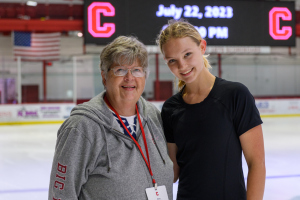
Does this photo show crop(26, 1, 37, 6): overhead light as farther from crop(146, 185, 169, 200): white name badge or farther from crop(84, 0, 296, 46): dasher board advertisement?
crop(146, 185, 169, 200): white name badge

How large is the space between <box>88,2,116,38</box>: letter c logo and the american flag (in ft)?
32.0

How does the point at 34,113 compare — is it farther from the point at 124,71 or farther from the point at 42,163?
the point at 124,71

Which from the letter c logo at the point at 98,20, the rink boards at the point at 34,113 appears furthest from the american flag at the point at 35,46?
the letter c logo at the point at 98,20

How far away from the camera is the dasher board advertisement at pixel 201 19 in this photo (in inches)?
138

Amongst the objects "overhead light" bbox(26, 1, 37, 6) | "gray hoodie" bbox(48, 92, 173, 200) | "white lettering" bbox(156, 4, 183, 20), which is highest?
"overhead light" bbox(26, 1, 37, 6)

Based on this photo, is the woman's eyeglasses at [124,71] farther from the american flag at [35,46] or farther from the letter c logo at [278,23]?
the american flag at [35,46]

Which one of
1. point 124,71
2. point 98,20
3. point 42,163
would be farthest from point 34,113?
point 124,71

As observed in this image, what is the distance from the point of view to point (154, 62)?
52.3 ft

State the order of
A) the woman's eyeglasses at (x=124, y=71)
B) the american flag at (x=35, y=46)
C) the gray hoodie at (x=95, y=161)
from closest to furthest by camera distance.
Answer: the gray hoodie at (x=95, y=161) < the woman's eyeglasses at (x=124, y=71) < the american flag at (x=35, y=46)

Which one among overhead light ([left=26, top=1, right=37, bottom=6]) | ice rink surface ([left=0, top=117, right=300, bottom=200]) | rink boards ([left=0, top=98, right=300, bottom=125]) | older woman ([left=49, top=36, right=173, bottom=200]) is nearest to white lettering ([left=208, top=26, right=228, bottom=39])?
ice rink surface ([left=0, top=117, right=300, bottom=200])

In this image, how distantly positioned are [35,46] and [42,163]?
810cm

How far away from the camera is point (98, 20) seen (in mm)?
3520

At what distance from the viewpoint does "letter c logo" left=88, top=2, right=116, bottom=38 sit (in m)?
3.48

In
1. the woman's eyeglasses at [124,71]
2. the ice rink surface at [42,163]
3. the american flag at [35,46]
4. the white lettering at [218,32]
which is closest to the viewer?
the woman's eyeglasses at [124,71]
